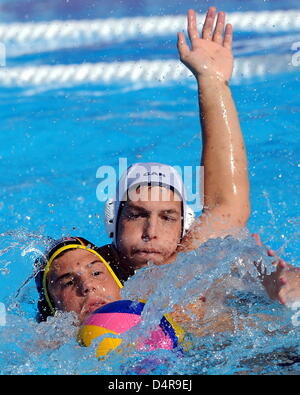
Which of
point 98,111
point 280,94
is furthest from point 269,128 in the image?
point 98,111

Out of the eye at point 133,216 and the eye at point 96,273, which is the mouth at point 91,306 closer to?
the eye at point 96,273

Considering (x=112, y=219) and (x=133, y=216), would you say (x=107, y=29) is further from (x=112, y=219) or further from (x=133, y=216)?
(x=133, y=216)

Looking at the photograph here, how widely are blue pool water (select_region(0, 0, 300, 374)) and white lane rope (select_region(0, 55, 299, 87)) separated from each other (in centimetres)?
6

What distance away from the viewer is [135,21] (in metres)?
5.84

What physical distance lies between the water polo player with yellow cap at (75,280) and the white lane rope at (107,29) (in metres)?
3.38

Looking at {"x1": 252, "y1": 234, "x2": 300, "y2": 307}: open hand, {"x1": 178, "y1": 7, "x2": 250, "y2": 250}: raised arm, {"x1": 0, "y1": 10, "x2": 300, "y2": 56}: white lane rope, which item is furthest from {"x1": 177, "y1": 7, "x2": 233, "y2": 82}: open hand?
{"x1": 0, "y1": 10, "x2": 300, "y2": 56}: white lane rope

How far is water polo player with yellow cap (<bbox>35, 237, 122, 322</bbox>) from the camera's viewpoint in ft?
7.88

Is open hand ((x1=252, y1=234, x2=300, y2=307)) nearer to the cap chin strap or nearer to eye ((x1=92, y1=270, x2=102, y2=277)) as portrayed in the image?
the cap chin strap

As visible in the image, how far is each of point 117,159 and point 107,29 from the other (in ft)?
5.62

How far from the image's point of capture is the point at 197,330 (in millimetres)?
2383

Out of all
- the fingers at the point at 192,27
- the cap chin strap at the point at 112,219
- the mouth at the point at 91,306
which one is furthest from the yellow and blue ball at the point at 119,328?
the fingers at the point at 192,27

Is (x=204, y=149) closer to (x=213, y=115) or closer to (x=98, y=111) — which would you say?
(x=213, y=115)

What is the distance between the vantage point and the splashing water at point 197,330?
6.95ft

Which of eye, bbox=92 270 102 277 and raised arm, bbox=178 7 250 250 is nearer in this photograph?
eye, bbox=92 270 102 277
